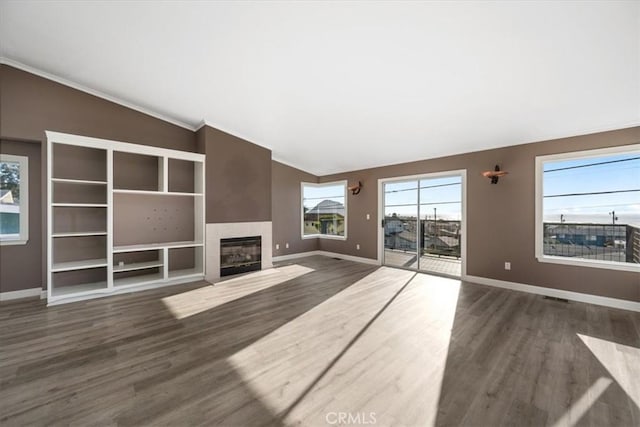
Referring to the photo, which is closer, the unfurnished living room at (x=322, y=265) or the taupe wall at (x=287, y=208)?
the unfurnished living room at (x=322, y=265)

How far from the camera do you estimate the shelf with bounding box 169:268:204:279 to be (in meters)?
4.53

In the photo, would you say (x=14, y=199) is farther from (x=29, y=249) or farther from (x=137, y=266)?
(x=137, y=266)

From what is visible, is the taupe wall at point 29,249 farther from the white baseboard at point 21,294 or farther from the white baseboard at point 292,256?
the white baseboard at point 292,256

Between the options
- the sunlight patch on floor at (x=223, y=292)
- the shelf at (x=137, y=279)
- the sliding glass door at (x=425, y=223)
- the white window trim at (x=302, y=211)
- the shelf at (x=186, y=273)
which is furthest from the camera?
the white window trim at (x=302, y=211)

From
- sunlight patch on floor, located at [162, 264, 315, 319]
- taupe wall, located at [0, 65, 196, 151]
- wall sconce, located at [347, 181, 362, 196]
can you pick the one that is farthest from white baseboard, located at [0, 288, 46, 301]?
wall sconce, located at [347, 181, 362, 196]

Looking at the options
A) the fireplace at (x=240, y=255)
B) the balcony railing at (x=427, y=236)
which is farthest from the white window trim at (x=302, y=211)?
the fireplace at (x=240, y=255)

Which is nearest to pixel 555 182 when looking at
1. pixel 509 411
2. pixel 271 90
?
pixel 509 411

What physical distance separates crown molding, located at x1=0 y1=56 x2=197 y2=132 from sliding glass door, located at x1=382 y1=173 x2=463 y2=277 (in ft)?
15.5

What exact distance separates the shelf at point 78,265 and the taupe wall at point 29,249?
1.36 ft

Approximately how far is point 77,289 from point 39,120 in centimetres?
255

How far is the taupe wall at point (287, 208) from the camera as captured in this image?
678 centimetres

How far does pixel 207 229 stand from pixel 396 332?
371 cm

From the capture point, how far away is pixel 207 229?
479 cm

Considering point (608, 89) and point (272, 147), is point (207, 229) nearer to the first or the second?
point (272, 147)
